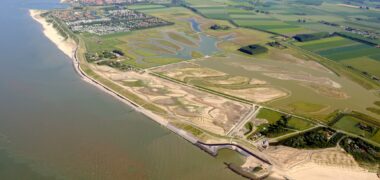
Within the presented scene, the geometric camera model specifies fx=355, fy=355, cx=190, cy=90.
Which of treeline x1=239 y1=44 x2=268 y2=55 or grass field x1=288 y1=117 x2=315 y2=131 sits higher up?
treeline x1=239 y1=44 x2=268 y2=55

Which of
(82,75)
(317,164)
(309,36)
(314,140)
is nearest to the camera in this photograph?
(317,164)

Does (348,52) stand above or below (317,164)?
above

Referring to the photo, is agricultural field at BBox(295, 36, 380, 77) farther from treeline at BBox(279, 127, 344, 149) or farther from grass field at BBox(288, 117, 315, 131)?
treeline at BBox(279, 127, 344, 149)

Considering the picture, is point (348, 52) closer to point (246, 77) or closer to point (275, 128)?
point (246, 77)

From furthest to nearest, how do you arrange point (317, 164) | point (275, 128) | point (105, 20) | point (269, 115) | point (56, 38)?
point (105, 20), point (56, 38), point (269, 115), point (275, 128), point (317, 164)

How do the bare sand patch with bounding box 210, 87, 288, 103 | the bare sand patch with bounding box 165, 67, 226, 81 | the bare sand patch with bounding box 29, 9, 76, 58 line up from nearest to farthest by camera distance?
1. the bare sand patch with bounding box 210, 87, 288, 103
2. the bare sand patch with bounding box 165, 67, 226, 81
3. the bare sand patch with bounding box 29, 9, 76, 58

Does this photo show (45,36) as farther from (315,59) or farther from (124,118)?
(315,59)

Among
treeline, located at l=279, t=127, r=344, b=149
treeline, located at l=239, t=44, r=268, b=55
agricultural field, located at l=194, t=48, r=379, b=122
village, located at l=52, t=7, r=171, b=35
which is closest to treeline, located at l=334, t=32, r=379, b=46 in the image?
agricultural field, located at l=194, t=48, r=379, b=122

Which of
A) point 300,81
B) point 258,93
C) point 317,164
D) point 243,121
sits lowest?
point 317,164

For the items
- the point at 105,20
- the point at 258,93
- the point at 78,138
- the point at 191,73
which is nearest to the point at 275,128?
the point at 258,93
